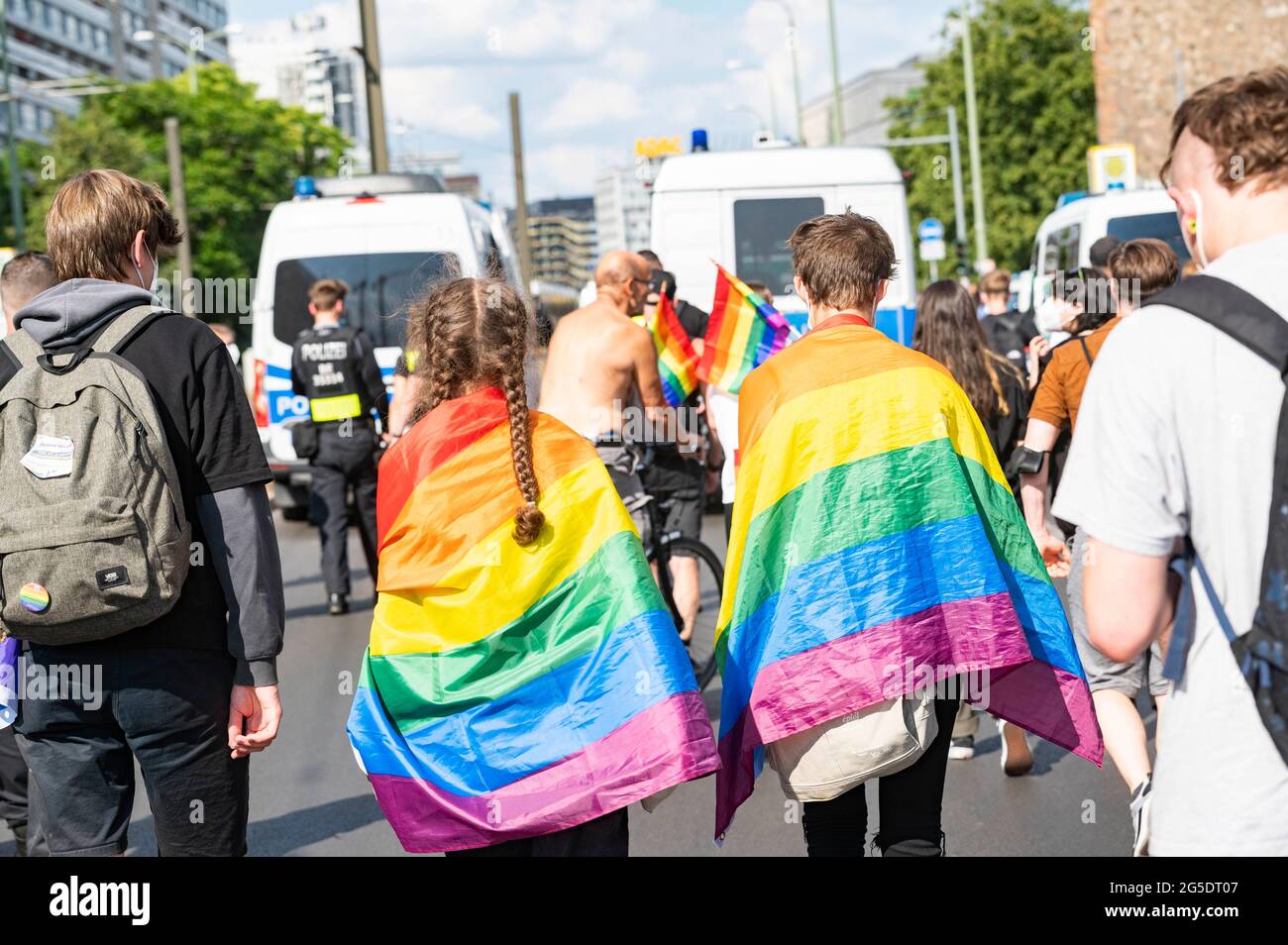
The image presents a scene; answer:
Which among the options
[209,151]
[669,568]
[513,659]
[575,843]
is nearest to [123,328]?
[513,659]

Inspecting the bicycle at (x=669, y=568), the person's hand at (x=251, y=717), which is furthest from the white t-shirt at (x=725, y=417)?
the person's hand at (x=251, y=717)

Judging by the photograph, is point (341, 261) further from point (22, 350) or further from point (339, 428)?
point (22, 350)

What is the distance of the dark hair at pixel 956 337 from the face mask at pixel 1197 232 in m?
3.63

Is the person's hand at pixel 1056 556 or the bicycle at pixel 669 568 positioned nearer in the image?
the person's hand at pixel 1056 556

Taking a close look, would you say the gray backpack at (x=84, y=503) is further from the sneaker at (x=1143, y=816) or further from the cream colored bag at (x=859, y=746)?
the sneaker at (x=1143, y=816)

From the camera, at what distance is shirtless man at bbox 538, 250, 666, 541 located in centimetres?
679

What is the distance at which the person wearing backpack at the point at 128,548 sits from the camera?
3.02m

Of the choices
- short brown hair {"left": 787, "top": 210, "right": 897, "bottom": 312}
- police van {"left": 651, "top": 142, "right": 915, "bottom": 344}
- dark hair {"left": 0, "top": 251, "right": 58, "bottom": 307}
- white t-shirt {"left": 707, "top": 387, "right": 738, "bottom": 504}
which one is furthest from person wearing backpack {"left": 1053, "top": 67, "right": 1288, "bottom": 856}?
police van {"left": 651, "top": 142, "right": 915, "bottom": 344}

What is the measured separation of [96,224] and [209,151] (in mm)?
48939

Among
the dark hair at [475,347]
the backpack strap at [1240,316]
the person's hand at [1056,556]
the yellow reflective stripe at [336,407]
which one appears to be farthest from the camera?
the yellow reflective stripe at [336,407]

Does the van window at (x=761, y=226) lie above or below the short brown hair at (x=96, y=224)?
above

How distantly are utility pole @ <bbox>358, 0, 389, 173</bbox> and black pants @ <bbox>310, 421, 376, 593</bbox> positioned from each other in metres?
9.77

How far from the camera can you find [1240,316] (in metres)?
2.05
